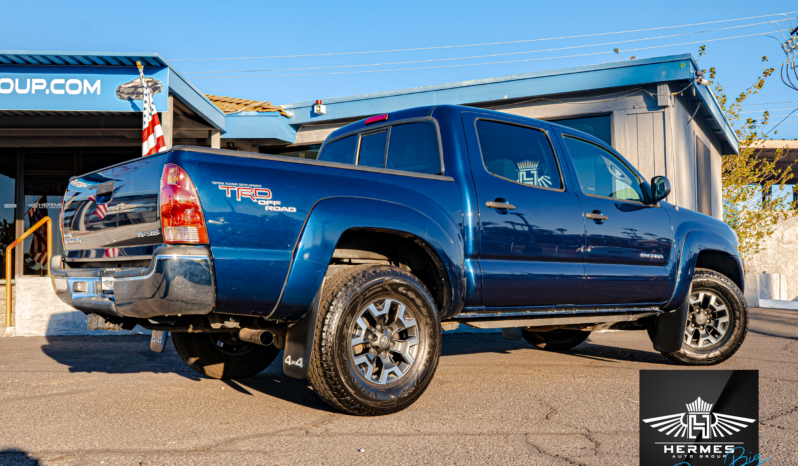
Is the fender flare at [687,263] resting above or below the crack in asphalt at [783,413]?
above

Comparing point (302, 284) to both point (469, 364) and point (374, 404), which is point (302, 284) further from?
point (469, 364)

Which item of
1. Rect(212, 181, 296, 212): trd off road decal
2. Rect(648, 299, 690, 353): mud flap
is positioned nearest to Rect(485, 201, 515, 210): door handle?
Rect(212, 181, 296, 212): trd off road decal

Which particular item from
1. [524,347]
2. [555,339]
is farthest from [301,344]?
[524,347]

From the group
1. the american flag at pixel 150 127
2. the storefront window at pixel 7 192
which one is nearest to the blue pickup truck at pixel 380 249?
the american flag at pixel 150 127

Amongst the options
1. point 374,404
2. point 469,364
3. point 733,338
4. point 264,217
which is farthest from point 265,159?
point 733,338

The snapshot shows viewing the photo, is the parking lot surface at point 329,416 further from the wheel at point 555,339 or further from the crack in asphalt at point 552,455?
the wheel at point 555,339

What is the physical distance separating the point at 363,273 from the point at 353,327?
0.33m

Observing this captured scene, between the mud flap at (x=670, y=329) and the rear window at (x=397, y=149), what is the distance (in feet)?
9.14

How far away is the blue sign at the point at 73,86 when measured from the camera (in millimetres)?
10008

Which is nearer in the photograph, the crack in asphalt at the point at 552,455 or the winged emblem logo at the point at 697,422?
the winged emblem logo at the point at 697,422

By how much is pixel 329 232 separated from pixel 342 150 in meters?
1.94

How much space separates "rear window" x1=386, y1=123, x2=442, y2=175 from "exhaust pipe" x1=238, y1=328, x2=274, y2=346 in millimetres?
1621

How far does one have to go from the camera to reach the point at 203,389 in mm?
4699

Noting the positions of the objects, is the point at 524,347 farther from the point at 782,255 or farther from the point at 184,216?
the point at 782,255
